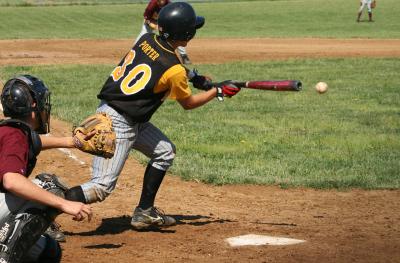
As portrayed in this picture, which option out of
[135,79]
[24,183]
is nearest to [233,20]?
[135,79]

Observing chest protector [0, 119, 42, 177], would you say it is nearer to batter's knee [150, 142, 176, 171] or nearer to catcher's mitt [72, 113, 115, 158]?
catcher's mitt [72, 113, 115, 158]

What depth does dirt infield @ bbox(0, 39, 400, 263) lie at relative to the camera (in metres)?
5.65

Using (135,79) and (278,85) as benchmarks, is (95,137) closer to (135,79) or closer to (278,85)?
(135,79)

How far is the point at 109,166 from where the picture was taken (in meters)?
5.98

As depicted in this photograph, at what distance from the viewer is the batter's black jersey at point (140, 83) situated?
6035mm

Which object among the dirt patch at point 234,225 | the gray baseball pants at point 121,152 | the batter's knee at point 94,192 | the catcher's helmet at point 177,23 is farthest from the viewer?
the catcher's helmet at point 177,23

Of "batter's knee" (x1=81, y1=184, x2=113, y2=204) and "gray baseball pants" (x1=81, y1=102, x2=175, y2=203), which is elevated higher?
"gray baseball pants" (x1=81, y1=102, x2=175, y2=203)

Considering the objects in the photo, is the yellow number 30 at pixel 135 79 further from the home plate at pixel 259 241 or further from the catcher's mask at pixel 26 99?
the home plate at pixel 259 241

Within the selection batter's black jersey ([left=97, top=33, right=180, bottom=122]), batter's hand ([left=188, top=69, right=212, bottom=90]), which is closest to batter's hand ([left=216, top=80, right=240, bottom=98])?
batter's hand ([left=188, top=69, right=212, bottom=90])

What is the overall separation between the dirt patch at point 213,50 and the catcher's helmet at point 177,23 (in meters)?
13.1

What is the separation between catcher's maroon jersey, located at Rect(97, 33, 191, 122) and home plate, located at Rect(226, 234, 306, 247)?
3.93 feet

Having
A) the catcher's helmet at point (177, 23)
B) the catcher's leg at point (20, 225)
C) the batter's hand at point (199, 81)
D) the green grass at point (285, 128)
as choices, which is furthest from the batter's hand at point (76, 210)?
the green grass at point (285, 128)

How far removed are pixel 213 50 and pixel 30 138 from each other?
60.7ft

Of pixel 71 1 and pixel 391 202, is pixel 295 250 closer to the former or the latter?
pixel 391 202
